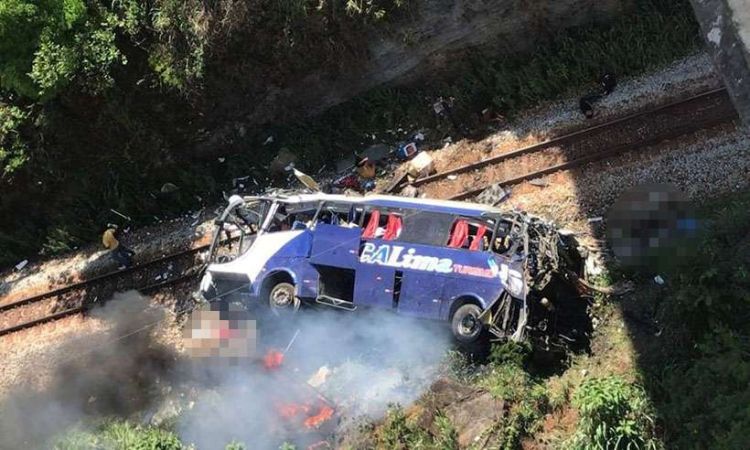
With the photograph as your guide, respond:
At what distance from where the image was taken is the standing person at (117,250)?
613 inches

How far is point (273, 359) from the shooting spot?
12648 millimetres

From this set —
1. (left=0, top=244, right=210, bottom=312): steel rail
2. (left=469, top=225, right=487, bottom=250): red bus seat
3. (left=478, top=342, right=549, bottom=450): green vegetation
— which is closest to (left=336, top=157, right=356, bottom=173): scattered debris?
(left=0, top=244, right=210, bottom=312): steel rail

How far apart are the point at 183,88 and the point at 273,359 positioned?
6.89 m

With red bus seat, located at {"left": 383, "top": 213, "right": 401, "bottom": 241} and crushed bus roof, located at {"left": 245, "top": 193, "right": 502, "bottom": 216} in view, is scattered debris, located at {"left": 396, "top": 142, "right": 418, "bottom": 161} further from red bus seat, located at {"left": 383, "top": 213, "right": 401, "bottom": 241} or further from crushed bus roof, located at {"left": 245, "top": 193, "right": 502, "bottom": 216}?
red bus seat, located at {"left": 383, "top": 213, "right": 401, "bottom": 241}

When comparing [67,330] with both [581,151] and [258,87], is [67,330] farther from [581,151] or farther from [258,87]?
[581,151]

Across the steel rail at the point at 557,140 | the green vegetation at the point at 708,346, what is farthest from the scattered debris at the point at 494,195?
the green vegetation at the point at 708,346

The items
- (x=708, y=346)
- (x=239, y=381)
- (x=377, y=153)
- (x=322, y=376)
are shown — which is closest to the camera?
(x=708, y=346)

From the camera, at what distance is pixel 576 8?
15.4 meters

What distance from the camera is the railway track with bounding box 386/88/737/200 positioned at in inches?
541

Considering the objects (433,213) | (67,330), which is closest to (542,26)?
(433,213)

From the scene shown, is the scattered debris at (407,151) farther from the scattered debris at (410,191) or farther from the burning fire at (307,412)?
the burning fire at (307,412)

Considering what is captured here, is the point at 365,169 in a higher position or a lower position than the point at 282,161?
lower

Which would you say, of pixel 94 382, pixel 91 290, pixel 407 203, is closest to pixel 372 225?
pixel 407 203

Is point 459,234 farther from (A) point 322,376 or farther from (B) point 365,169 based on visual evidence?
(B) point 365,169
